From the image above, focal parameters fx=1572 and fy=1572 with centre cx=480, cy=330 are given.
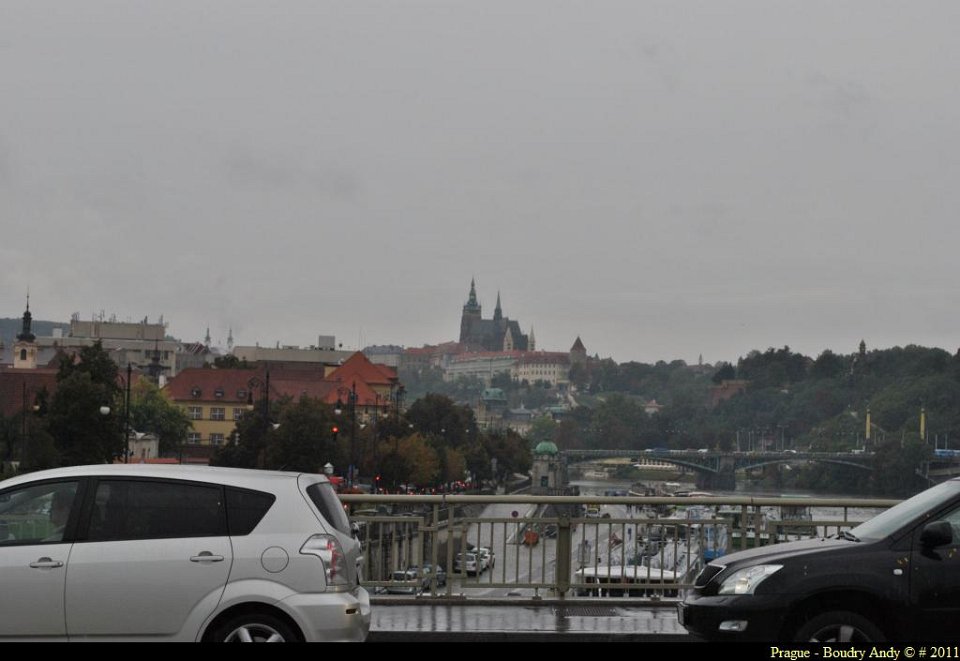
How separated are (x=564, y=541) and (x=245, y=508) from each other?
20.5 feet

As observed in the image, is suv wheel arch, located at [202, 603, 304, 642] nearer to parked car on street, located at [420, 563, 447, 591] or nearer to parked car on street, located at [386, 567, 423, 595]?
parked car on street, located at [386, 567, 423, 595]

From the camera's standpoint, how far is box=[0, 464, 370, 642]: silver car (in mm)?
11000

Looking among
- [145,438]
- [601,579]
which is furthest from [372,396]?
[601,579]

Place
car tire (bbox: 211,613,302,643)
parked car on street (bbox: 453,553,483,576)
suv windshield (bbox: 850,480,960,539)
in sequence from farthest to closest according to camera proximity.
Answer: parked car on street (bbox: 453,553,483,576) → suv windshield (bbox: 850,480,960,539) → car tire (bbox: 211,613,302,643)

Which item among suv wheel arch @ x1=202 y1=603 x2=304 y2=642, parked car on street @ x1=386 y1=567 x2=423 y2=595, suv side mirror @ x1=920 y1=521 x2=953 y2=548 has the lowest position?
parked car on street @ x1=386 y1=567 x2=423 y2=595

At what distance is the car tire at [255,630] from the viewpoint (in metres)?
11.0

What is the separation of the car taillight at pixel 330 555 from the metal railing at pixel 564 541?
5.13 m

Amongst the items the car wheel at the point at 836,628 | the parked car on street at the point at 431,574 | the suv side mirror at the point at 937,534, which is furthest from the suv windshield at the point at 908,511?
the parked car on street at the point at 431,574

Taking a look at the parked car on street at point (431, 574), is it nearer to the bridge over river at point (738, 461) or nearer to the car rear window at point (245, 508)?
the car rear window at point (245, 508)

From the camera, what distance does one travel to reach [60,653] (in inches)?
429

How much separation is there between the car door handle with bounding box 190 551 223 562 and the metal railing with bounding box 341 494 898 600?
5.43 metres

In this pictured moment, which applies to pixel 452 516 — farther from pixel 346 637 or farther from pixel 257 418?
pixel 257 418

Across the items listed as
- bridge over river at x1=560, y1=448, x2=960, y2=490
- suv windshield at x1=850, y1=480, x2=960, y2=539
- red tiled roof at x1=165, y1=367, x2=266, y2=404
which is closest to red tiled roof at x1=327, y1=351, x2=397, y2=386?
red tiled roof at x1=165, y1=367, x2=266, y2=404

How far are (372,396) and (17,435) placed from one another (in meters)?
71.9
